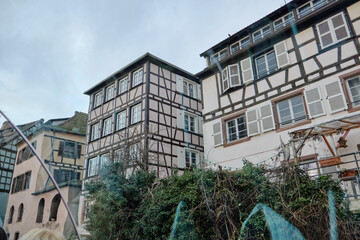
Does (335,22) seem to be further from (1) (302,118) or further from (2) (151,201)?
(2) (151,201)

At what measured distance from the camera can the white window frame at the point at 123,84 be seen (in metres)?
18.3

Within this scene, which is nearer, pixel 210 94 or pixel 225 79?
pixel 225 79

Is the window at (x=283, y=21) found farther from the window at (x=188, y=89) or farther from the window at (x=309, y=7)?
the window at (x=188, y=89)

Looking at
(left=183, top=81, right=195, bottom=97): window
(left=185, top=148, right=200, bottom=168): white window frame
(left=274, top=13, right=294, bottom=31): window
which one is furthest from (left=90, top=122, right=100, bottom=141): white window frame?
Answer: (left=274, top=13, right=294, bottom=31): window

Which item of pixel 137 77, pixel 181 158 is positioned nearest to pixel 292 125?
pixel 181 158

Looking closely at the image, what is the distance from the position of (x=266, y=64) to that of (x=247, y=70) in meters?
0.83

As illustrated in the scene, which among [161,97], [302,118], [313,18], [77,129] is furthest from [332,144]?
[77,129]

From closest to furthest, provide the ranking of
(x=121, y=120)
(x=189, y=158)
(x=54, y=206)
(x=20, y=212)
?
(x=189, y=158) → (x=121, y=120) → (x=54, y=206) → (x=20, y=212)

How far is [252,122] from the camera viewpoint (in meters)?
12.1

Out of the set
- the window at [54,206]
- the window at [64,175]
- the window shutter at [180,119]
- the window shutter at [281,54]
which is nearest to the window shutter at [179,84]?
the window shutter at [180,119]

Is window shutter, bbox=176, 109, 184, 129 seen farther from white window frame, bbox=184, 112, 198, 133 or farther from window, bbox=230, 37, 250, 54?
window, bbox=230, 37, 250, 54

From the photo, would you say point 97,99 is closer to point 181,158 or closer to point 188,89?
point 188,89

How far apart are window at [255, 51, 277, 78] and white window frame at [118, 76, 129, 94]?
838 cm

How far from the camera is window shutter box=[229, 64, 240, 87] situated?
13.2m
